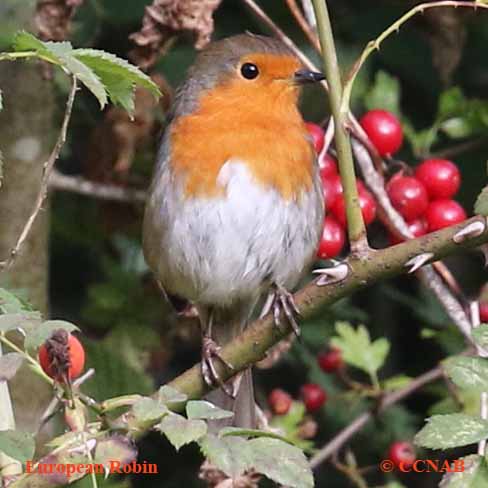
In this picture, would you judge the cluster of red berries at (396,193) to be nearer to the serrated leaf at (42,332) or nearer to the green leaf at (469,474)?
the green leaf at (469,474)

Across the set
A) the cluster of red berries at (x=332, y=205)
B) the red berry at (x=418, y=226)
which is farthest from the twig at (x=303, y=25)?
the red berry at (x=418, y=226)

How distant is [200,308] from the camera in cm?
358

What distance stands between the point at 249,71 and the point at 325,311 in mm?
849

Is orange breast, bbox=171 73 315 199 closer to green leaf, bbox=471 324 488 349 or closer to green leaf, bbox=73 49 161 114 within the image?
green leaf, bbox=73 49 161 114

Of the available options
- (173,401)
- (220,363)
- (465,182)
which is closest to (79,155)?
(465,182)

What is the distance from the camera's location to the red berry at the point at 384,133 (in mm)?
3266

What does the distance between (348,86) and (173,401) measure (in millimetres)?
656

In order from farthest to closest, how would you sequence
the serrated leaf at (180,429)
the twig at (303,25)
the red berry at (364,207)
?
the red berry at (364,207) < the twig at (303,25) < the serrated leaf at (180,429)

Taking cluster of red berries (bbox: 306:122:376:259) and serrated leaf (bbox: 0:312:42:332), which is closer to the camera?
serrated leaf (bbox: 0:312:42:332)

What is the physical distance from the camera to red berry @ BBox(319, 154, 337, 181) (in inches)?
129

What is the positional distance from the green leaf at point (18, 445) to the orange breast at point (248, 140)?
1.48m

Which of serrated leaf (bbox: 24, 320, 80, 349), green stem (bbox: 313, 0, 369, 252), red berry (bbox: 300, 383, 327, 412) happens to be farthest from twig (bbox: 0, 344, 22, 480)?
red berry (bbox: 300, 383, 327, 412)

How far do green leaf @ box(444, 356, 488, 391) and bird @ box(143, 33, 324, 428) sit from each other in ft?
3.99

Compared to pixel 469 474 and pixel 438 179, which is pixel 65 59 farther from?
pixel 438 179
